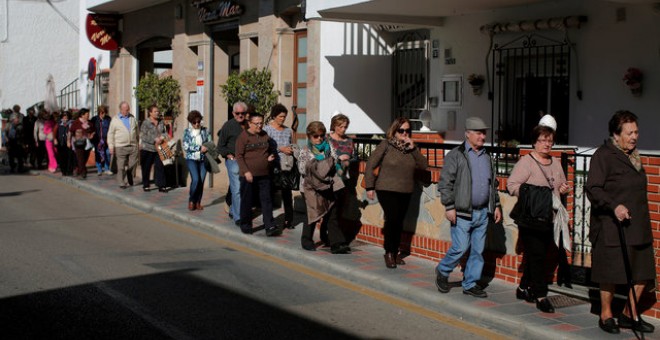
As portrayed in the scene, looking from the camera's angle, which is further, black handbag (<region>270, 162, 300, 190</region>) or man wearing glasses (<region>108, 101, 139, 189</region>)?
man wearing glasses (<region>108, 101, 139, 189</region>)

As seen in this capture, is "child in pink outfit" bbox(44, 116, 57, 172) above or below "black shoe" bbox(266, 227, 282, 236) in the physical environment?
above

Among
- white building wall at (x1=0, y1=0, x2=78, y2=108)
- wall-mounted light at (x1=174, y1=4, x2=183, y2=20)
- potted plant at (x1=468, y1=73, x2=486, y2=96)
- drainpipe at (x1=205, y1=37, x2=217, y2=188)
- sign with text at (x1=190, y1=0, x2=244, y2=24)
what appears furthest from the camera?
white building wall at (x1=0, y1=0, x2=78, y2=108)

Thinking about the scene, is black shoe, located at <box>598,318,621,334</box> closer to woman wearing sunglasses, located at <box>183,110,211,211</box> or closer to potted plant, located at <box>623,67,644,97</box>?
potted plant, located at <box>623,67,644,97</box>

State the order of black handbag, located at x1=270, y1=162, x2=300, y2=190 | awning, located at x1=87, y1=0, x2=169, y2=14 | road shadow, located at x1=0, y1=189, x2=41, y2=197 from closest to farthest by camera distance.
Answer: black handbag, located at x1=270, y1=162, x2=300, y2=190, road shadow, located at x1=0, y1=189, x2=41, y2=197, awning, located at x1=87, y1=0, x2=169, y2=14

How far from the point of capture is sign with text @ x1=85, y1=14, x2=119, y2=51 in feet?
80.8

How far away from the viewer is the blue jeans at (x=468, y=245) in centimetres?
855

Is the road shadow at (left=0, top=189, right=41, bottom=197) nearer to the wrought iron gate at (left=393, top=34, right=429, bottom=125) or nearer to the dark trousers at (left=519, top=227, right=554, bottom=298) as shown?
the wrought iron gate at (left=393, top=34, right=429, bottom=125)

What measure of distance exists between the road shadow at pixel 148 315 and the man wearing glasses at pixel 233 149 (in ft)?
12.9

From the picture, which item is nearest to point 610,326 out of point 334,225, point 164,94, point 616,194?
point 616,194

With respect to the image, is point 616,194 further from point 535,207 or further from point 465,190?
point 465,190

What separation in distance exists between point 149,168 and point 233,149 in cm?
515

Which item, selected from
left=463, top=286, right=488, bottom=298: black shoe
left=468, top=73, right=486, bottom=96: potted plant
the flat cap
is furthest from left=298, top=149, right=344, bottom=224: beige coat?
left=468, top=73, right=486, bottom=96: potted plant

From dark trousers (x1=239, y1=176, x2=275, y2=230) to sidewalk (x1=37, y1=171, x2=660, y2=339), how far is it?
0.21 meters

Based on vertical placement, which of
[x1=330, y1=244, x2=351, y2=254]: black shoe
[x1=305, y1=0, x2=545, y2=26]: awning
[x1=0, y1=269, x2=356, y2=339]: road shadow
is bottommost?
[x1=0, y1=269, x2=356, y2=339]: road shadow
